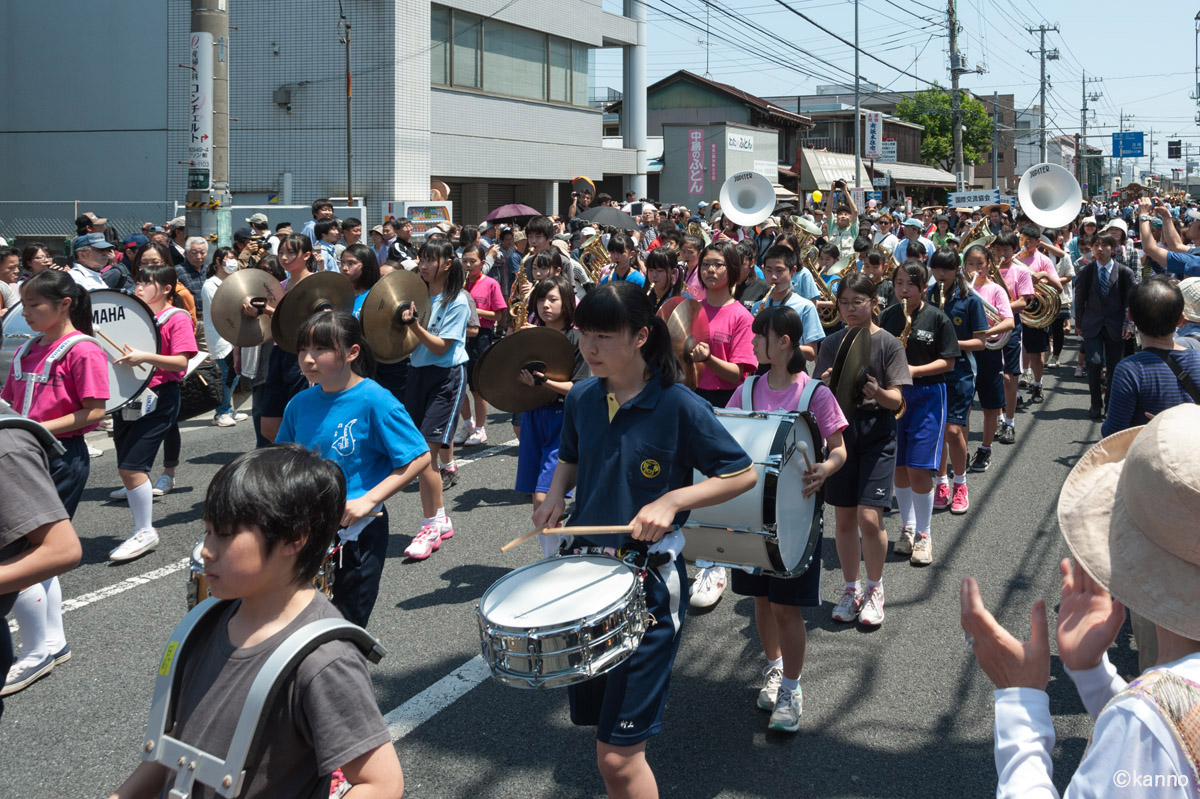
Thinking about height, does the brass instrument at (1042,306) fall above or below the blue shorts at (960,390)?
above

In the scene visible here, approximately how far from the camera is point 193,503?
7613 millimetres

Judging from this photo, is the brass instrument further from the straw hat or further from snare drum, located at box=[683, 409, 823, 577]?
the straw hat

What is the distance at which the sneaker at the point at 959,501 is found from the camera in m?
7.46

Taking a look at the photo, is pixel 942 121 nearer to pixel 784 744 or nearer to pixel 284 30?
pixel 284 30

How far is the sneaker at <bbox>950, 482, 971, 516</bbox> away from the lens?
24.5 ft

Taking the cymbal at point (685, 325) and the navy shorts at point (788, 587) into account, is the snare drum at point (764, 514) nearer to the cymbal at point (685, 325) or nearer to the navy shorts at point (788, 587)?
the navy shorts at point (788, 587)

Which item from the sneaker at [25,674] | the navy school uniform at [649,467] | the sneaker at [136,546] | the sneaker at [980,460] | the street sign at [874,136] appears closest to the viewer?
the navy school uniform at [649,467]

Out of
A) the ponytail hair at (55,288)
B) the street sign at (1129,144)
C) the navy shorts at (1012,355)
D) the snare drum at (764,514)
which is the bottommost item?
the snare drum at (764,514)

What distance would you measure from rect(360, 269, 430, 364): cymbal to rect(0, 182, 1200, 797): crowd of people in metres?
0.12

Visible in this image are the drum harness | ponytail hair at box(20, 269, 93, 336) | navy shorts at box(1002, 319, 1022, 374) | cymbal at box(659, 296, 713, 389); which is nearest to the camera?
the drum harness

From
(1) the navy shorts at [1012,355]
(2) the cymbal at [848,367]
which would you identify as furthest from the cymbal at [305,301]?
(1) the navy shorts at [1012,355]

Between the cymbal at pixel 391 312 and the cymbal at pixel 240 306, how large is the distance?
3.26 ft

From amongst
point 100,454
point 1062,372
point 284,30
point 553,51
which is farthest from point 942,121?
point 100,454

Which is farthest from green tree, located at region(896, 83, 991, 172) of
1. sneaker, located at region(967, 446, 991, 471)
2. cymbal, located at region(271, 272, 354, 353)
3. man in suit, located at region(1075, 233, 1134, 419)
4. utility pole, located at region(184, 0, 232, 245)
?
cymbal, located at region(271, 272, 354, 353)
